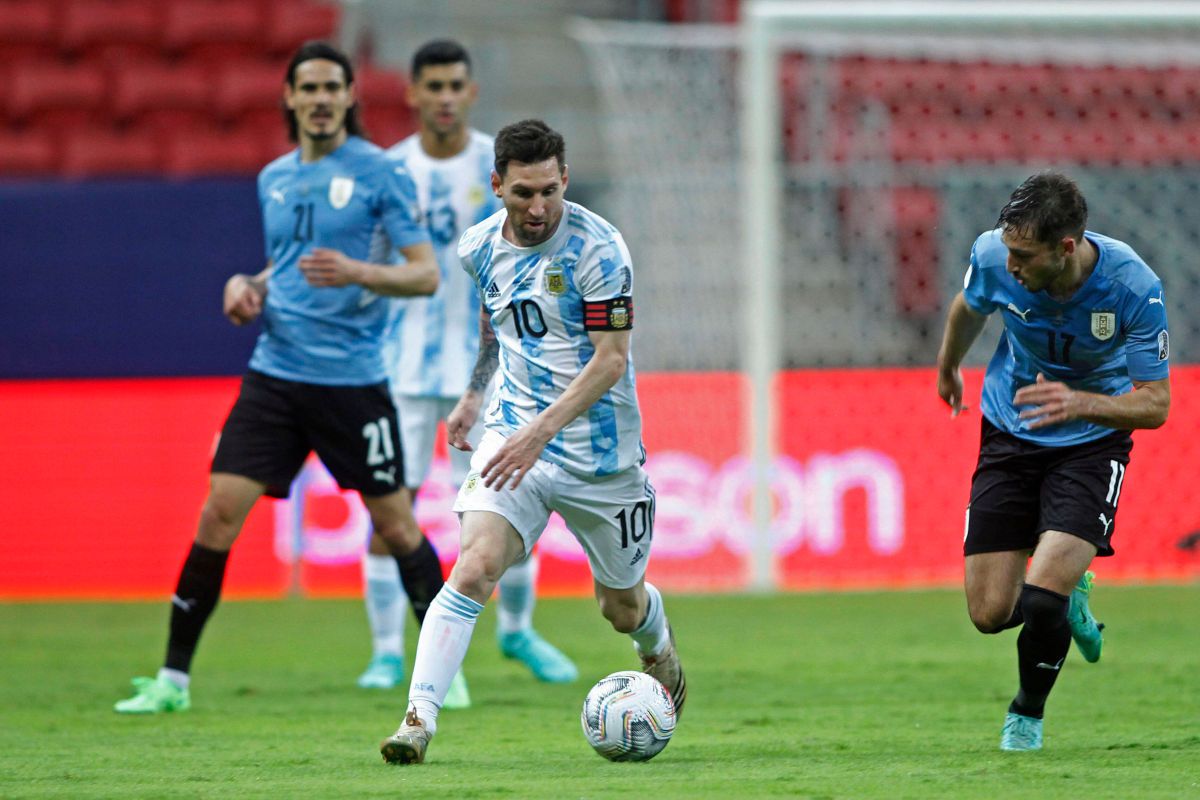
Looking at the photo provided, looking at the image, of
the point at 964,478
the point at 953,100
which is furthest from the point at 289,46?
the point at 964,478

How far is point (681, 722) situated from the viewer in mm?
6656

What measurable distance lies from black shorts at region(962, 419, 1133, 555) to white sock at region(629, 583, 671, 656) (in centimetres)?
103

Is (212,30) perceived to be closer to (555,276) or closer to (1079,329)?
(555,276)

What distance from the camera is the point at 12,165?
48.4 ft

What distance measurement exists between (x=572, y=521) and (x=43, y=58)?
11.0m

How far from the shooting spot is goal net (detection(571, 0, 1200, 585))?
12148mm

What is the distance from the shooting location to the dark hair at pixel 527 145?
18.0 feet

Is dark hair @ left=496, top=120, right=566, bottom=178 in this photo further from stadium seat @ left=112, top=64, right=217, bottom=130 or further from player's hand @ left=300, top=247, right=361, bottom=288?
stadium seat @ left=112, top=64, right=217, bottom=130

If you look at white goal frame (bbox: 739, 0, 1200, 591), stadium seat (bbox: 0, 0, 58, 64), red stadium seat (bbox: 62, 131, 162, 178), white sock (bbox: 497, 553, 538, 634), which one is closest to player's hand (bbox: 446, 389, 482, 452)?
white sock (bbox: 497, 553, 538, 634)

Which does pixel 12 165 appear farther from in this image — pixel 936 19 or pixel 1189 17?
pixel 1189 17

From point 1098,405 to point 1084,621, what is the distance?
3.41ft

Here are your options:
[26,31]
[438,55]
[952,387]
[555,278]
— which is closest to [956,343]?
[952,387]

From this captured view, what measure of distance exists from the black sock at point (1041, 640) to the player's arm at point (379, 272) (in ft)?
8.64

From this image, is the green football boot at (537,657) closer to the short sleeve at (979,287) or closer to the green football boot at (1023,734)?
the green football boot at (1023,734)
